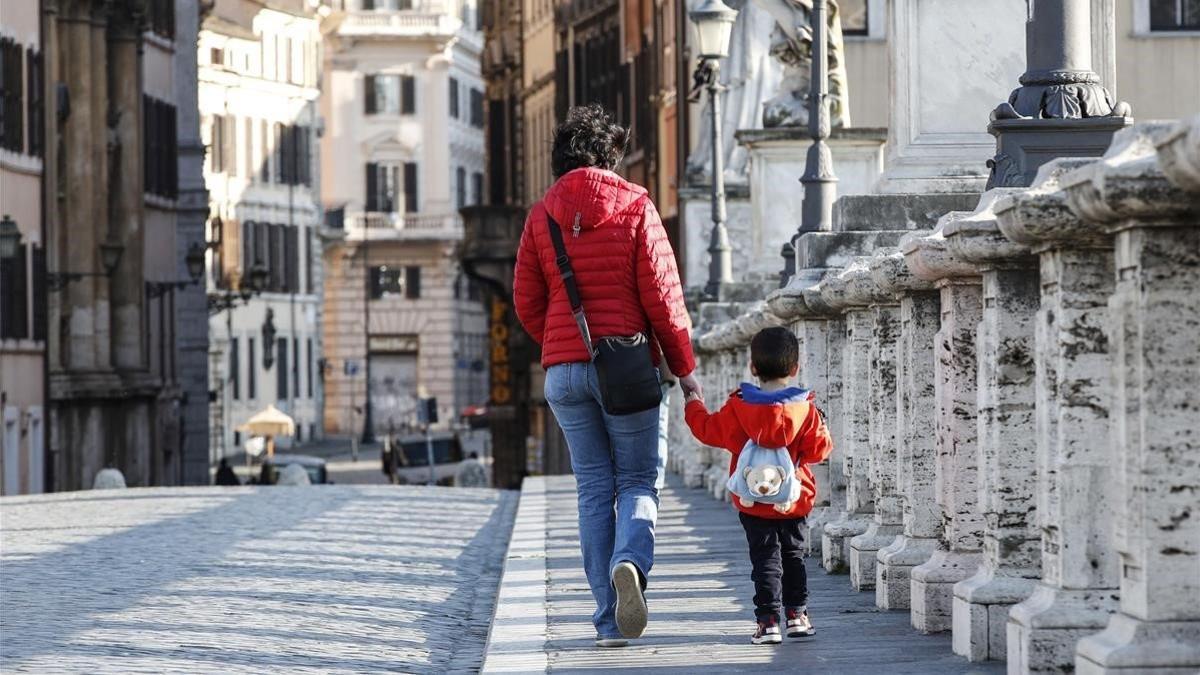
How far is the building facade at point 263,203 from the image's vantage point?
8788 cm

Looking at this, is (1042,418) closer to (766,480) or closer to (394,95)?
(766,480)

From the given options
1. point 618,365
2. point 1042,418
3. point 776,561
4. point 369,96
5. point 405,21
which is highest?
point 405,21

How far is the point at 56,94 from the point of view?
48.8m

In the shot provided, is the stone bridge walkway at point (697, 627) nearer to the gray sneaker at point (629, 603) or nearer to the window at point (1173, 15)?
the gray sneaker at point (629, 603)

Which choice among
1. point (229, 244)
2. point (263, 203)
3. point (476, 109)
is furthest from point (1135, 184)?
point (476, 109)

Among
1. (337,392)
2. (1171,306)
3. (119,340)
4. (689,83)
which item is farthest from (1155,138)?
(337,392)

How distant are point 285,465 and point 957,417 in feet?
171

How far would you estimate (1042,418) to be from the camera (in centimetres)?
857

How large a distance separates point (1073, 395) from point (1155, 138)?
1.15 m

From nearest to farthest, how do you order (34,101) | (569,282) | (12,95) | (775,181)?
(569,282) → (775,181) → (12,95) → (34,101)

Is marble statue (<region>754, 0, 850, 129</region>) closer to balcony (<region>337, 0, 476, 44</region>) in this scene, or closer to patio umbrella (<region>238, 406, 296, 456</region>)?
patio umbrella (<region>238, 406, 296, 456</region>)

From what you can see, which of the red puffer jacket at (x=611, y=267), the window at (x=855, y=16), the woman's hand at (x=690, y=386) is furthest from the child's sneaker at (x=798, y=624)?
the window at (x=855, y=16)

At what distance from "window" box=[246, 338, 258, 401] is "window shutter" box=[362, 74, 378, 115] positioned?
2426cm

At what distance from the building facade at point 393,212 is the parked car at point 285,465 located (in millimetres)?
50909
